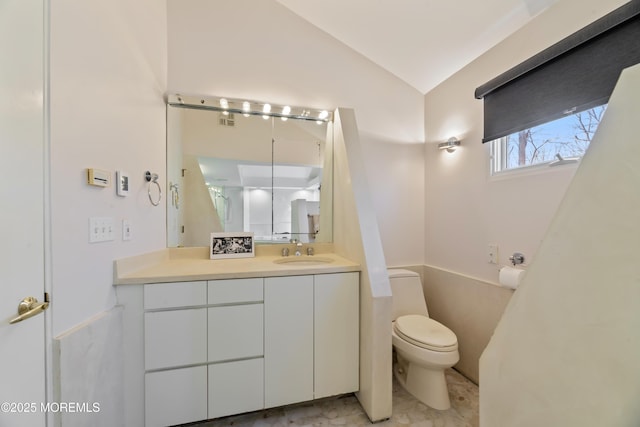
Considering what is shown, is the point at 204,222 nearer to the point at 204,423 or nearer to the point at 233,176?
the point at 233,176

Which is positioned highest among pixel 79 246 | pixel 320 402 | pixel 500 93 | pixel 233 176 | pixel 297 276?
pixel 500 93

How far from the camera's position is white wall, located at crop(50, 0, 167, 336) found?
2.98 ft

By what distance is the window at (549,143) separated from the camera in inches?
49.4

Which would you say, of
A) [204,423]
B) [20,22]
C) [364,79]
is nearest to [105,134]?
[20,22]

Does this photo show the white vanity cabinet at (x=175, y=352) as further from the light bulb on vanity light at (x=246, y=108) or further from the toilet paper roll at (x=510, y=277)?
the toilet paper roll at (x=510, y=277)

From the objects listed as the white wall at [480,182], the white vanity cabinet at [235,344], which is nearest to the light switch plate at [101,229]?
the white vanity cabinet at [235,344]

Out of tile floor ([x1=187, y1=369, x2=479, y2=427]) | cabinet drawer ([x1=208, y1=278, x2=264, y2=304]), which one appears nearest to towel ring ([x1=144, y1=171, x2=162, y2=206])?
cabinet drawer ([x1=208, y1=278, x2=264, y2=304])

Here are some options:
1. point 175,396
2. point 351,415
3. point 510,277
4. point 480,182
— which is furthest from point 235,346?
point 480,182

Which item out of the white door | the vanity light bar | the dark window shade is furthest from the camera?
the vanity light bar

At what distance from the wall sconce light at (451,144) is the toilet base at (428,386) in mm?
1705

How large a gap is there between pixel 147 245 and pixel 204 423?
117cm

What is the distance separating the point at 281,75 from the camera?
2.04m

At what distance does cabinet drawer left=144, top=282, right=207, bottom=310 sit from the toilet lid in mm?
1355

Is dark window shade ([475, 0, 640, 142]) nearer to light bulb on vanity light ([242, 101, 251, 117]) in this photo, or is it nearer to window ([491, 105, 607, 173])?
window ([491, 105, 607, 173])
